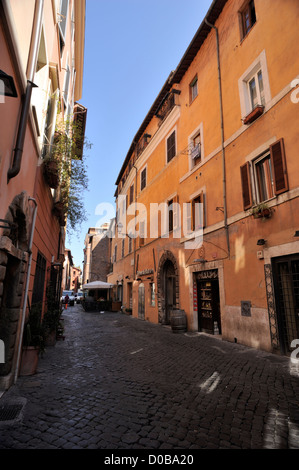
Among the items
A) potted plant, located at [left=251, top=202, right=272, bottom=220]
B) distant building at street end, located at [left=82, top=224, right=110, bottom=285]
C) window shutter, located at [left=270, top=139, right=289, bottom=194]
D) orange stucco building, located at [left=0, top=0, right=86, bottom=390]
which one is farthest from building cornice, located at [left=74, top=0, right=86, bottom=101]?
distant building at street end, located at [left=82, top=224, right=110, bottom=285]

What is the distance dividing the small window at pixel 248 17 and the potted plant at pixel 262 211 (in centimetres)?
604

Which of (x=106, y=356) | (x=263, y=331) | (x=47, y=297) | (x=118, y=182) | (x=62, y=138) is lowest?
(x=106, y=356)

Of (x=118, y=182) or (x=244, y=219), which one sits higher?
(x=118, y=182)

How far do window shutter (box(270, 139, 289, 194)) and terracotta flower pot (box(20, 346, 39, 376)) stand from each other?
6384 millimetres

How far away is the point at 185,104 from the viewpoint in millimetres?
12375

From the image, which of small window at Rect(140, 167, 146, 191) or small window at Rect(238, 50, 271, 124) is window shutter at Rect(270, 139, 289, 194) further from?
small window at Rect(140, 167, 146, 191)

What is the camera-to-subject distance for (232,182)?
836cm

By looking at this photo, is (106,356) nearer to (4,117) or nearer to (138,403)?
(138,403)

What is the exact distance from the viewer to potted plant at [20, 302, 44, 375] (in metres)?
4.73

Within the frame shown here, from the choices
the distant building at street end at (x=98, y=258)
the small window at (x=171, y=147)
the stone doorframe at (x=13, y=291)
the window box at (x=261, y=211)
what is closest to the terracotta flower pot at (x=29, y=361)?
the stone doorframe at (x=13, y=291)

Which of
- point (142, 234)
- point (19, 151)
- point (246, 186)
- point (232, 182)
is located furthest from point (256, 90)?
point (142, 234)

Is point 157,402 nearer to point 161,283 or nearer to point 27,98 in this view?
point 27,98
